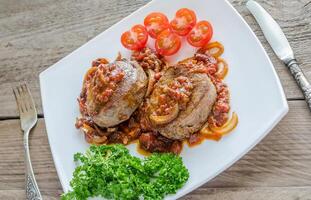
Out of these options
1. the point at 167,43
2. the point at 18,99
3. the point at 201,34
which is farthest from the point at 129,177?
the point at 18,99

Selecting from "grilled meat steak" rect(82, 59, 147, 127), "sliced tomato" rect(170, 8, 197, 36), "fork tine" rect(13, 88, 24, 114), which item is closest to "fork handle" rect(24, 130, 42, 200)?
"fork tine" rect(13, 88, 24, 114)

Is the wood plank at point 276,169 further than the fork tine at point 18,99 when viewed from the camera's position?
No

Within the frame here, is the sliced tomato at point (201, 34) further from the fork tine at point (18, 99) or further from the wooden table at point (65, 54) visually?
the fork tine at point (18, 99)

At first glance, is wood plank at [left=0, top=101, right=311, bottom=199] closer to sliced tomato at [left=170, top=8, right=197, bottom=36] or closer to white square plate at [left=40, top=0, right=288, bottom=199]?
white square plate at [left=40, top=0, right=288, bottom=199]

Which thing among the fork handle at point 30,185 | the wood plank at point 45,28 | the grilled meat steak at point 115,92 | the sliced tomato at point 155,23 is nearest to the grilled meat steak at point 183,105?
the grilled meat steak at point 115,92

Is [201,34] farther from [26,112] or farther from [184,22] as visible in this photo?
[26,112]
